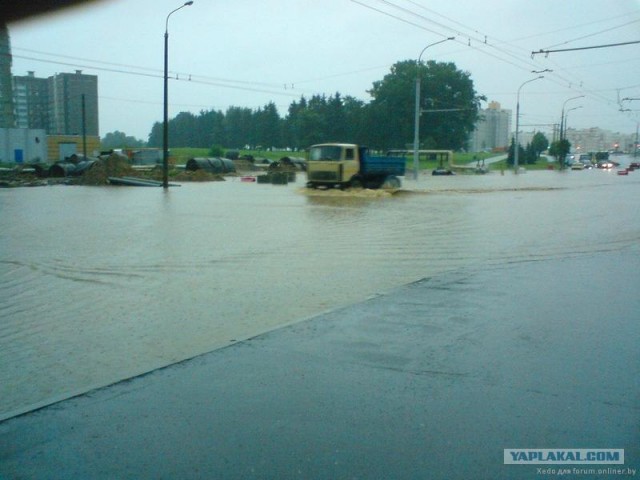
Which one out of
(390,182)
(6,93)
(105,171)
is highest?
(6,93)

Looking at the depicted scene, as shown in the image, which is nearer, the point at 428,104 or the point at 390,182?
the point at 390,182

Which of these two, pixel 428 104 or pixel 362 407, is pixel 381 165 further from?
pixel 428 104

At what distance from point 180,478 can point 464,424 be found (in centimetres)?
205

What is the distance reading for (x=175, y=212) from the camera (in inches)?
955

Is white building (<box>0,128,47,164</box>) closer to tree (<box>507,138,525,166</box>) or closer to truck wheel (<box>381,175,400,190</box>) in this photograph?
truck wheel (<box>381,175,400,190</box>)

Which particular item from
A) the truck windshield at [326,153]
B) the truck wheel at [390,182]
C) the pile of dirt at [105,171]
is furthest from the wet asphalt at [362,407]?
the pile of dirt at [105,171]

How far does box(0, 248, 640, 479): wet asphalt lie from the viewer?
4.50 m

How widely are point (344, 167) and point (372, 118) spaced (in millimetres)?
48723

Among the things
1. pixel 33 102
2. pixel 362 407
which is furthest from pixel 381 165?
pixel 33 102

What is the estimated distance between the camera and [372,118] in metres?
82.2

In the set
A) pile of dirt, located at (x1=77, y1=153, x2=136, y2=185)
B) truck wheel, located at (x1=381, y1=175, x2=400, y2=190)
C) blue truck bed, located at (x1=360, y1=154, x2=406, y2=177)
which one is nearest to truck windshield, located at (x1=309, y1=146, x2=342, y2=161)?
blue truck bed, located at (x1=360, y1=154, x2=406, y2=177)

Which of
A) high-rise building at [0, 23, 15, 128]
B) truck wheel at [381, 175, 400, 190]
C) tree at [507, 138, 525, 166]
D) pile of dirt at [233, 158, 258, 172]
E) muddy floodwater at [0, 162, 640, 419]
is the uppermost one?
high-rise building at [0, 23, 15, 128]

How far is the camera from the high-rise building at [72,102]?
6150cm

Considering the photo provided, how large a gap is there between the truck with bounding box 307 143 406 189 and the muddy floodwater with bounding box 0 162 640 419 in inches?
289
